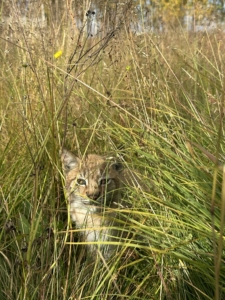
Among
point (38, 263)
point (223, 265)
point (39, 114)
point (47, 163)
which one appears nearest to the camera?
point (223, 265)

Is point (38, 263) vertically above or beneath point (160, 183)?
beneath

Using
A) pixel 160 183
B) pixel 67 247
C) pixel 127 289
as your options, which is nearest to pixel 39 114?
pixel 67 247

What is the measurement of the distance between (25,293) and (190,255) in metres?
0.52

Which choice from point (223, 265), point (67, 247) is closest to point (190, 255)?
point (223, 265)

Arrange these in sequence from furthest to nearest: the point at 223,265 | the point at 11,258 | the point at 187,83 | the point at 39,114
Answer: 1. the point at 187,83
2. the point at 39,114
3. the point at 11,258
4. the point at 223,265

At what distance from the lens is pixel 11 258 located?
1674 millimetres

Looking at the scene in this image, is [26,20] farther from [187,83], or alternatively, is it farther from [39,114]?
[187,83]

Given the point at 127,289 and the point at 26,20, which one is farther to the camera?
the point at 26,20

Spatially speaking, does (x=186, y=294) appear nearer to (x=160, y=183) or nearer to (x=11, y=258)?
(x=160, y=183)

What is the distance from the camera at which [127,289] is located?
4.67 feet

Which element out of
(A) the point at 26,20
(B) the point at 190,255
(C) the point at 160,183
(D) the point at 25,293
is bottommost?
(D) the point at 25,293

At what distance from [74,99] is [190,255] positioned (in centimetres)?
161

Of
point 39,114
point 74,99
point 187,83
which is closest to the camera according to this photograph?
point 39,114

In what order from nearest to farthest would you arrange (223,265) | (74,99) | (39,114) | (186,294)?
(223,265) → (186,294) → (39,114) → (74,99)
